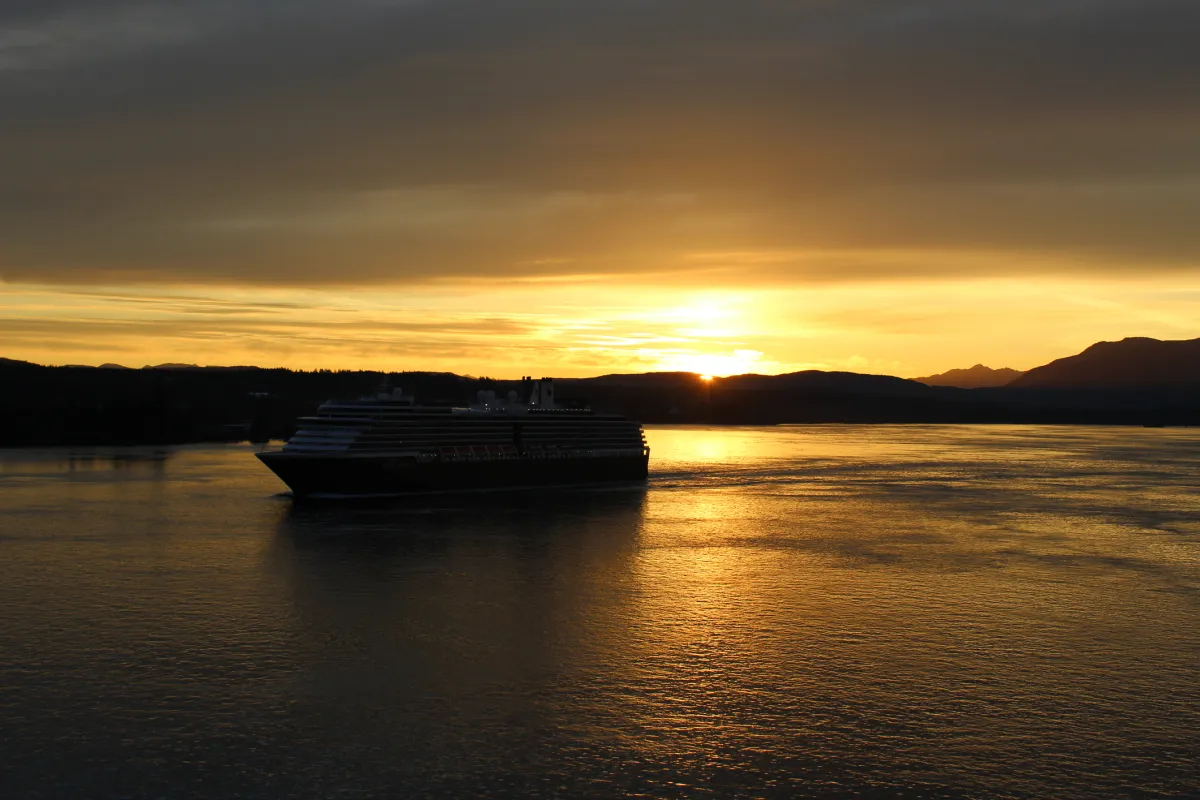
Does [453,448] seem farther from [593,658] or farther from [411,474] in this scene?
[593,658]

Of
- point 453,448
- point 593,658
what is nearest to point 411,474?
point 453,448

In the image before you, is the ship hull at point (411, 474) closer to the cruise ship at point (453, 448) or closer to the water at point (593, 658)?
the cruise ship at point (453, 448)

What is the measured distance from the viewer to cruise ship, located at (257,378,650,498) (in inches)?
2426

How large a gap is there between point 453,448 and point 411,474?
487 centimetres

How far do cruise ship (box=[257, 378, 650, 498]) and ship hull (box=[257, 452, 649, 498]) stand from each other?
0.06 m

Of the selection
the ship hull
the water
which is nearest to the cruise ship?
the ship hull

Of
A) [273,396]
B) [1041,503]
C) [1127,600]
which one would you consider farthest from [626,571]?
[273,396]

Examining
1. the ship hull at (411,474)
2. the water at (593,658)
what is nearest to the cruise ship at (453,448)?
the ship hull at (411,474)

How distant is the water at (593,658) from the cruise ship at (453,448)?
848 centimetres

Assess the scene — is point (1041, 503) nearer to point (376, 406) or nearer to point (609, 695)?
point (376, 406)

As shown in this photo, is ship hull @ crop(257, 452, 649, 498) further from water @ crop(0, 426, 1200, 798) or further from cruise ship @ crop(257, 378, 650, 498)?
water @ crop(0, 426, 1200, 798)

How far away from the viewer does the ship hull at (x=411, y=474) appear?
6056 centimetres

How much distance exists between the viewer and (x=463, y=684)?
883 inches

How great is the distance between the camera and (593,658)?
24828 mm
